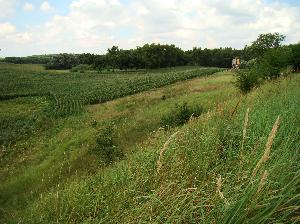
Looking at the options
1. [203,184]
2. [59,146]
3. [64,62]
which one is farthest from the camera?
[64,62]

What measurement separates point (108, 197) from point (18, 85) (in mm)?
82112

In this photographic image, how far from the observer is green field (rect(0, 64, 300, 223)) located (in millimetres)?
3141

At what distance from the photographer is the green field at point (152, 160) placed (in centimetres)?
314

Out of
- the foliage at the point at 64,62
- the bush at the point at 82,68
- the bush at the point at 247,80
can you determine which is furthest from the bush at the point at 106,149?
the foliage at the point at 64,62

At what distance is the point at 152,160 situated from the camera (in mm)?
5613

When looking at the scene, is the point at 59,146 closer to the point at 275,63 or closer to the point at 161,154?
the point at 275,63

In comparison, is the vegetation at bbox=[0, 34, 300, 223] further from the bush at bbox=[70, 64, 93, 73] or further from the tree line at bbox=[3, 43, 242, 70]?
the bush at bbox=[70, 64, 93, 73]

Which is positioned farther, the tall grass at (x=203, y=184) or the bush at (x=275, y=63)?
the bush at (x=275, y=63)

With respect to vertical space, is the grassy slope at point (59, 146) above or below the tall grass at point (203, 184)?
below

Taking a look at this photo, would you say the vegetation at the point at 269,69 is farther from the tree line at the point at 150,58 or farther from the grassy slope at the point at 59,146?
the tree line at the point at 150,58

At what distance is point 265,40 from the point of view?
81.9 metres

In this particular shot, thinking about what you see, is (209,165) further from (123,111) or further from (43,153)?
(123,111)

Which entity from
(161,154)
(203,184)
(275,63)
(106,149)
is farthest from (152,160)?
(275,63)

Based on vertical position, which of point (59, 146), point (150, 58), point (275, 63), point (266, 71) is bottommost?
point (59, 146)
